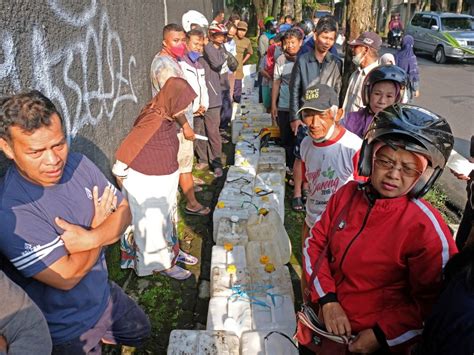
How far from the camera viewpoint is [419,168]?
1590 millimetres

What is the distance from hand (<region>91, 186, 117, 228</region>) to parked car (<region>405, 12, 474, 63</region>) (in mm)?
16290

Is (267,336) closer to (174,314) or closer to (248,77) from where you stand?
(174,314)

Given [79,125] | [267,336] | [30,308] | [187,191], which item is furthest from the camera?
[187,191]

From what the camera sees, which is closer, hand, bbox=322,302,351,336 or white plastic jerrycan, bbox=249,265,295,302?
hand, bbox=322,302,351,336

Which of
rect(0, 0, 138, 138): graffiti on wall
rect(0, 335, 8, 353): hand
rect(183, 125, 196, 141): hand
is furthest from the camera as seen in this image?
rect(183, 125, 196, 141): hand

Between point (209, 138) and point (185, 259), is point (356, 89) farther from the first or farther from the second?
point (185, 259)

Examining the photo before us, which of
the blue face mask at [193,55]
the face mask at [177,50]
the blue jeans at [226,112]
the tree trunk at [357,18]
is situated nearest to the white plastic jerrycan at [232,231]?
the face mask at [177,50]

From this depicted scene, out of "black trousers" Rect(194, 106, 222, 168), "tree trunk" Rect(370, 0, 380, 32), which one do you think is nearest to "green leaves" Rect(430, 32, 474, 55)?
"tree trunk" Rect(370, 0, 380, 32)

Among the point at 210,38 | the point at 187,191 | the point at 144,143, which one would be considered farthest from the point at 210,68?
the point at 144,143

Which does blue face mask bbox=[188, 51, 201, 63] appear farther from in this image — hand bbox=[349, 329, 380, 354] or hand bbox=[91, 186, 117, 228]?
hand bbox=[349, 329, 380, 354]

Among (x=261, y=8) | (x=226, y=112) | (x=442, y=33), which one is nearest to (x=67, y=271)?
(x=226, y=112)

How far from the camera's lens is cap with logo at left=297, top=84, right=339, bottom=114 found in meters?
2.61

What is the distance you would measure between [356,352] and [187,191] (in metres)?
3.10

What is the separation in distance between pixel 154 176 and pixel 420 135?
2327 millimetres
